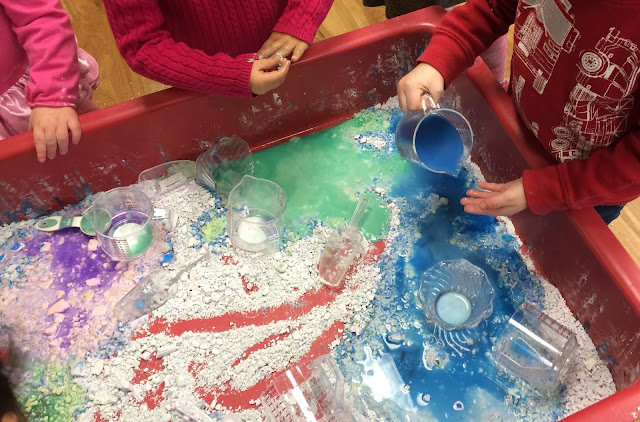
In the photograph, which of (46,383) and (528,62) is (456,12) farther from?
(46,383)

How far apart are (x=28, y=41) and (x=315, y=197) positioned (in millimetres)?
578

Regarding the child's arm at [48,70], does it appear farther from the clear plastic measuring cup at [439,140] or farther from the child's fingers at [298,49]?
the clear plastic measuring cup at [439,140]

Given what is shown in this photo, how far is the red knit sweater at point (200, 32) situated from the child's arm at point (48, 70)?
0.14 metres

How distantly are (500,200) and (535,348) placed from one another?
0.79 feet

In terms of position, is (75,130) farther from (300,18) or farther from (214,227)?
(300,18)

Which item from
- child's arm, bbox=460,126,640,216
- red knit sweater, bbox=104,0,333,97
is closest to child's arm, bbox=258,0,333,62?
red knit sweater, bbox=104,0,333,97

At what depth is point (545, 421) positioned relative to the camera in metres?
0.75

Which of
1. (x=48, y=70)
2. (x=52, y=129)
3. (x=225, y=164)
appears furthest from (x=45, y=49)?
(x=225, y=164)

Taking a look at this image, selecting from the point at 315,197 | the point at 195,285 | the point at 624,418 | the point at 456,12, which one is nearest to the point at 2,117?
the point at 195,285

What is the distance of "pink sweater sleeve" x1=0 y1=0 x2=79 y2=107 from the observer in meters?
0.88

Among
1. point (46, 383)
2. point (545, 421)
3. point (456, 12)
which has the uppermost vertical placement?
point (456, 12)

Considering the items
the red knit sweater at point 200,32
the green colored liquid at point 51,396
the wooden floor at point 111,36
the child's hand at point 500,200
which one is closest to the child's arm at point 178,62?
the red knit sweater at point 200,32

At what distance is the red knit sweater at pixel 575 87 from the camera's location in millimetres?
625

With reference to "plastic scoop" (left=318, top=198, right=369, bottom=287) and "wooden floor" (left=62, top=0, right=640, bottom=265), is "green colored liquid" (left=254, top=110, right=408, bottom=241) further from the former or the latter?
"wooden floor" (left=62, top=0, right=640, bottom=265)
